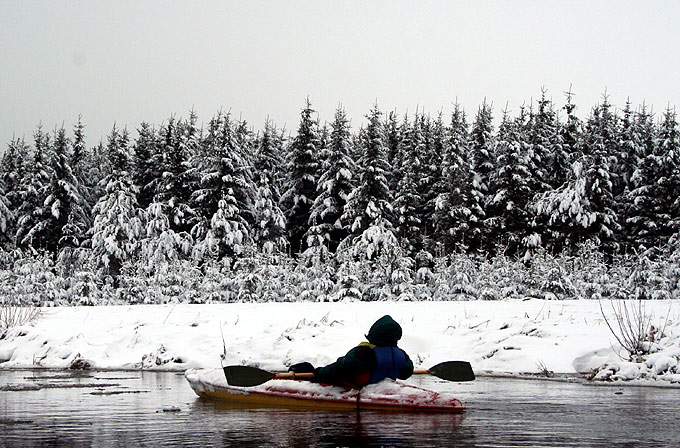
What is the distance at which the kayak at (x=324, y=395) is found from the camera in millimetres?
7922

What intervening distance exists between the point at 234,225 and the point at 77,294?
38.6 feet

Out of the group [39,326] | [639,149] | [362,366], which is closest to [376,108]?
[639,149]

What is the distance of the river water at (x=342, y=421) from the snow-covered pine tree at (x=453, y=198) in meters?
35.5

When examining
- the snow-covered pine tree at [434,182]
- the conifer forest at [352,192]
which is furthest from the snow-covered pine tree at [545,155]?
the snow-covered pine tree at [434,182]

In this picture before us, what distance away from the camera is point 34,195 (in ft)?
157

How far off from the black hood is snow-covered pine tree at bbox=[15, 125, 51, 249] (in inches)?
1675

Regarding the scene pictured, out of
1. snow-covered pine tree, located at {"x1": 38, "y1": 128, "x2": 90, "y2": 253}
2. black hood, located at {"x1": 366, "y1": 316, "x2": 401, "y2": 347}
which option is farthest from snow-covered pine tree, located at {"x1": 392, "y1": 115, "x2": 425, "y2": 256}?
black hood, located at {"x1": 366, "y1": 316, "x2": 401, "y2": 347}

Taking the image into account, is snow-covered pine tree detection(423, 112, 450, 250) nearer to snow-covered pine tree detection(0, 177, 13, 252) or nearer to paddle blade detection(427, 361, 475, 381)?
snow-covered pine tree detection(0, 177, 13, 252)

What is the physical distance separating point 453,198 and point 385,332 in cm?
3913

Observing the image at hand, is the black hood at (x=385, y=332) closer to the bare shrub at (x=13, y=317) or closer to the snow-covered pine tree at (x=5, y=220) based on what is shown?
the bare shrub at (x=13, y=317)

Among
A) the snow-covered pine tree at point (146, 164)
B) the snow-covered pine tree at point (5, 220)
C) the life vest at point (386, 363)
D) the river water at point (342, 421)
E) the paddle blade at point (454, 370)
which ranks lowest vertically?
the river water at point (342, 421)

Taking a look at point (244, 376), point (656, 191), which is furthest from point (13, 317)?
point (656, 191)

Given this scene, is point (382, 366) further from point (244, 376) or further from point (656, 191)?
point (656, 191)

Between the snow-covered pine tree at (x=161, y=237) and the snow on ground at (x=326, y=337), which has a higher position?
the snow-covered pine tree at (x=161, y=237)
